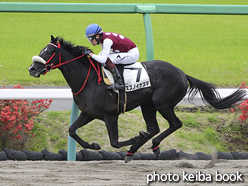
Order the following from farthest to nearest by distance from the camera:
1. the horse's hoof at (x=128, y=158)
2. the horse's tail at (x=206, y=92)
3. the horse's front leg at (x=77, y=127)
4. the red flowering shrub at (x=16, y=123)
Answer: the red flowering shrub at (x=16, y=123)
the horse's tail at (x=206, y=92)
the horse's hoof at (x=128, y=158)
the horse's front leg at (x=77, y=127)

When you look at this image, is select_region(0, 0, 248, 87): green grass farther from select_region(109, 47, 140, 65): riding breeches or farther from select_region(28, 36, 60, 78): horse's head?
select_region(28, 36, 60, 78): horse's head

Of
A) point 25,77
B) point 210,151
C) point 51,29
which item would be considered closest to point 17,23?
point 51,29

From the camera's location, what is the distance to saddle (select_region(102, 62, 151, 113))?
4879mm

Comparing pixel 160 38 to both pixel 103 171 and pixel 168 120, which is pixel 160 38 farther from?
pixel 103 171

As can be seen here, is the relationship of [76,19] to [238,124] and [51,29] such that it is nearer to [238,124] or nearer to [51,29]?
[51,29]

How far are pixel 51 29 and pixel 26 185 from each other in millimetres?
2764

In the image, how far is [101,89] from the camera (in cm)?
485

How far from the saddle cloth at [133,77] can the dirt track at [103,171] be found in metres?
0.79

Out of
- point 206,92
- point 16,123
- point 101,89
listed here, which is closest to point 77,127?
point 101,89

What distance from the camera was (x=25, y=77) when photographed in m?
6.89

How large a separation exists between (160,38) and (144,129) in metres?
1.14

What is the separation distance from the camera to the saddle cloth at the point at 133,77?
4.88m

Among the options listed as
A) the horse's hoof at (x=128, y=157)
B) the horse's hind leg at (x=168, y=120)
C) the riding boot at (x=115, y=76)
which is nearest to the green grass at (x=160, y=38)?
the horse's hind leg at (x=168, y=120)

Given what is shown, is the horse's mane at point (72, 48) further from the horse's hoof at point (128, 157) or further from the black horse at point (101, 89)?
the horse's hoof at point (128, 157)
